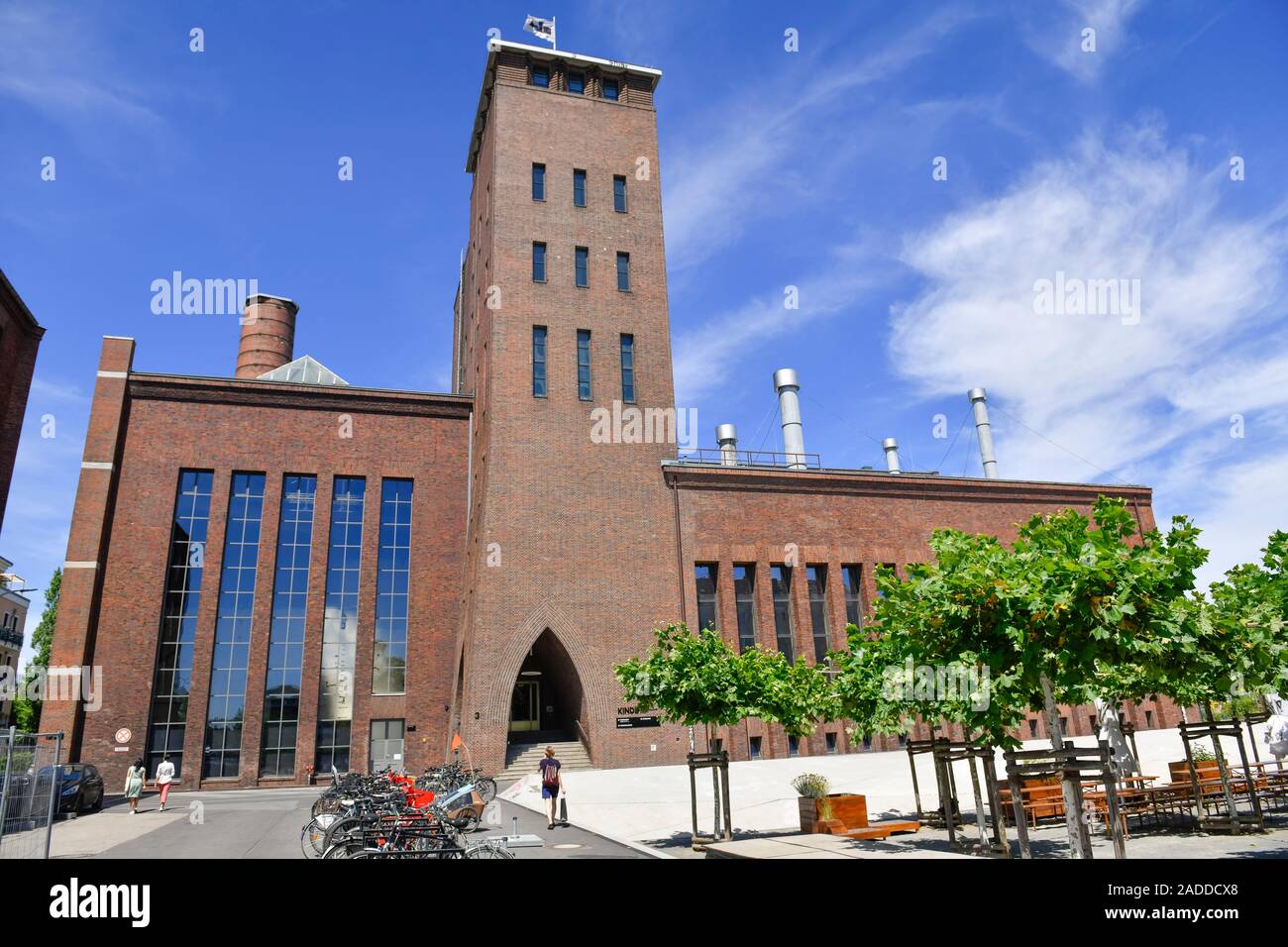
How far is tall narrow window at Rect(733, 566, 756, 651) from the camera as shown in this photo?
33.5 metres

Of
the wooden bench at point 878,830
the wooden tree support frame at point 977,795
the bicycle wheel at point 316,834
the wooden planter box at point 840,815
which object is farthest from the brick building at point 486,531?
the wooden tree support frame at point 977,795

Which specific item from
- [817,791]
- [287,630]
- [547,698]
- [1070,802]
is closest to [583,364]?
[547,698]

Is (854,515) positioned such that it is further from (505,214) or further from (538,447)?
(505,214)

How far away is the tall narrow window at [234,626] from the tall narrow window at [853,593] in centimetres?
2510

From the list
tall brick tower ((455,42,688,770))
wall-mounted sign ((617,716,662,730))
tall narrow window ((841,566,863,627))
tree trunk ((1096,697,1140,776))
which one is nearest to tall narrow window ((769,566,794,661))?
tall narrow window ((841,566,863,627))

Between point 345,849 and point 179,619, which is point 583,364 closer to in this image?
point 179,619

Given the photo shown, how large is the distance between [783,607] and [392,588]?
16.7 metres

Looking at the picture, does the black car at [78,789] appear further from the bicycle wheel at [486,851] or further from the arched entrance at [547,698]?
the bicycle wheel at [486,851]

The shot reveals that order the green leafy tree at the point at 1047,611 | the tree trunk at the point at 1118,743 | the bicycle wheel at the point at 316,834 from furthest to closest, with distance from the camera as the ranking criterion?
the tree trunk at the point at 1118,743 < the bicycle wheel at the point at 316,834 < the green leafy tree at the point at 1047,611

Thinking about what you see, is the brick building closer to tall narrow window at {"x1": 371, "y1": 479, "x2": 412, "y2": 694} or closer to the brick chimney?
tall narrow window at {"x1": 371, "y1": 479, "x2": 412, "y2": 694}

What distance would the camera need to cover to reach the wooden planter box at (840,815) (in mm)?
14648

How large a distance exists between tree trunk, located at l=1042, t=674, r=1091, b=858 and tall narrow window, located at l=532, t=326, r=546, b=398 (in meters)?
25.3

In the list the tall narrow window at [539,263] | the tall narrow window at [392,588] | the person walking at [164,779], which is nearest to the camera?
the person walking at [164,779]

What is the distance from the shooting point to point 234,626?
31.0 meters
